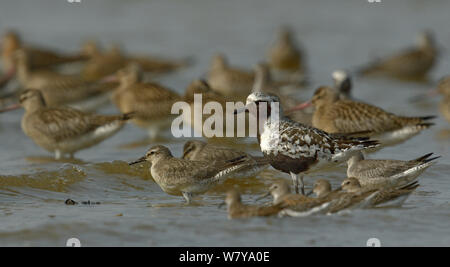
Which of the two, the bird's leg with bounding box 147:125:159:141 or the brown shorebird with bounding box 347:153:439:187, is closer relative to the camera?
the brown shorebird with bounding box 347:153:439:187

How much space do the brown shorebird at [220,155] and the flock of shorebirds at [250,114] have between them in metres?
0.01

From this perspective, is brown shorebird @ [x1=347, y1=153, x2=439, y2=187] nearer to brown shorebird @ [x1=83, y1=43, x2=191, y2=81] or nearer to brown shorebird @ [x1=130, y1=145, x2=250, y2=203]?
brown shorebird @ [x1=130, y1=145, x2=250, y2=203]

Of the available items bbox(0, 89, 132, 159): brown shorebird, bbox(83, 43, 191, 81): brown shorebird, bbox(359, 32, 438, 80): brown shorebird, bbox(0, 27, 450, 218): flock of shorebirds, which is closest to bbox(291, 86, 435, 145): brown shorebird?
bbox(0, 27, 450, 218): flock of shorebirds

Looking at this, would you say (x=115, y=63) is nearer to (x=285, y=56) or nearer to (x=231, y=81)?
(x=231, y=81)

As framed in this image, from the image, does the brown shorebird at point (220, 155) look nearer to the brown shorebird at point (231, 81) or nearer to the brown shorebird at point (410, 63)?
the brown shorebird at point (231, 81)

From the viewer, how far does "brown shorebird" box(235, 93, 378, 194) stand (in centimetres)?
955

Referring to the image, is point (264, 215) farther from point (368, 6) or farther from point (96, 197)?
point (368, 6)

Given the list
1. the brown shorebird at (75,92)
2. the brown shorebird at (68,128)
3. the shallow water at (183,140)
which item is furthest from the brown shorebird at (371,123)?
the brown shorebird at (75,92)

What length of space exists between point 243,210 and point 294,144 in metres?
1.40

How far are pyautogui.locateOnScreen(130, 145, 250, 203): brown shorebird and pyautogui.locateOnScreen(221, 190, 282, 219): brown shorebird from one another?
1040 mm

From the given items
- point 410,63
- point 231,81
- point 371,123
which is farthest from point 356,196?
point 410,63

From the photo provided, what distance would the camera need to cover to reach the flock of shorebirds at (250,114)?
8.99m

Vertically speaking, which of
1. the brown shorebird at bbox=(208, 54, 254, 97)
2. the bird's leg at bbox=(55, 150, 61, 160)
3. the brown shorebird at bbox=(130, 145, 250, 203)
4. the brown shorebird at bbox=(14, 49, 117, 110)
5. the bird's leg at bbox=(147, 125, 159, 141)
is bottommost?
the brown shorebird at bbox=(130, 145, 250, 203)

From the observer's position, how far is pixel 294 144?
953 cm
